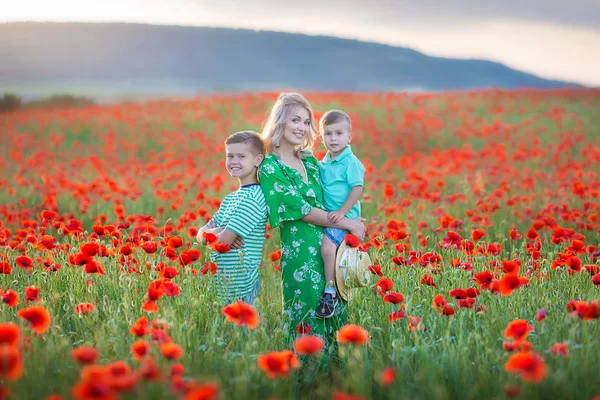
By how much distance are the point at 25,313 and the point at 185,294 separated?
1.24 meters

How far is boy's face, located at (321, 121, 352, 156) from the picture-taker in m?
3.69

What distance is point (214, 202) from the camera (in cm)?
564

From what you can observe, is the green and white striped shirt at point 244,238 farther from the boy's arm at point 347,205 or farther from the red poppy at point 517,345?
the red poppy at point 517,345

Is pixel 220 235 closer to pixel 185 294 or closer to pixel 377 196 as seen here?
pixel 185 294

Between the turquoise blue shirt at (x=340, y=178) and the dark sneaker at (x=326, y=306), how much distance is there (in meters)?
0.49

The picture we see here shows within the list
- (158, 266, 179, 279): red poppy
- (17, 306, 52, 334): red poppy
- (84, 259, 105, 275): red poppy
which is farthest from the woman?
(17, 306, 52, 334): red poppy

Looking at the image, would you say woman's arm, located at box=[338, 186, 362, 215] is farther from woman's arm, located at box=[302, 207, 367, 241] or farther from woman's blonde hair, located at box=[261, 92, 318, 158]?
woman's blonde hair, located at box=[261, 92, 318, 158]

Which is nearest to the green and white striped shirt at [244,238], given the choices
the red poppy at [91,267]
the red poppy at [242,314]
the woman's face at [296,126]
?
the woman's face at [296,126]

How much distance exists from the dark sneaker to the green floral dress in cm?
3

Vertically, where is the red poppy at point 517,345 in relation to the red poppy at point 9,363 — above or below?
below

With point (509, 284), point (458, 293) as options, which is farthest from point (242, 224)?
point (509, 284)

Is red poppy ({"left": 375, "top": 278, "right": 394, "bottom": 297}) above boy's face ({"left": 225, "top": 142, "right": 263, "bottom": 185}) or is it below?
below

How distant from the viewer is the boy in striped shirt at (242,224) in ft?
11.4

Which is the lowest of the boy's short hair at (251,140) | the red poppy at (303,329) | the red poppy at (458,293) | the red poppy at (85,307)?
the red poppy at (303,329)
